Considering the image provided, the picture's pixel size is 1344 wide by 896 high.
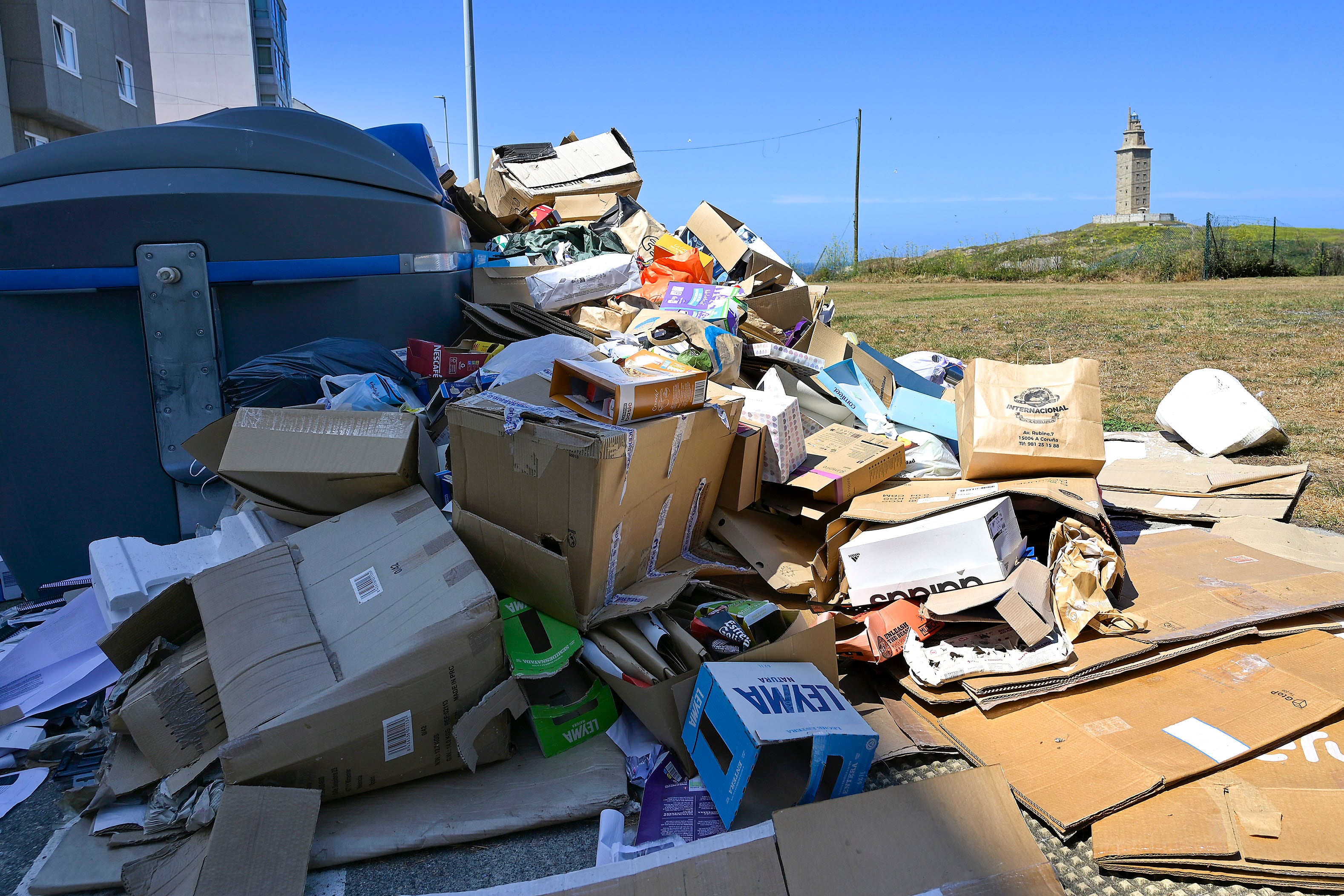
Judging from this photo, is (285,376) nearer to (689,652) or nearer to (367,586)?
(367,586)

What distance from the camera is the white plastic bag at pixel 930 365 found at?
4574 millimetres

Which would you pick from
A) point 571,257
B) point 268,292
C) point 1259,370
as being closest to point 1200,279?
point 1259,370

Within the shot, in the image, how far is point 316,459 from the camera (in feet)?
7.59

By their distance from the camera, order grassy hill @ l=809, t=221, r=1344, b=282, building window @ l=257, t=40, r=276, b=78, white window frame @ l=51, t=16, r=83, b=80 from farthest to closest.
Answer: building window @ l=257, t=40, r=276, b=78 < grassy hill @ l=809, t=221, r=1344, b=282 < white window frame @ l=51, t=16, r=83, b=80

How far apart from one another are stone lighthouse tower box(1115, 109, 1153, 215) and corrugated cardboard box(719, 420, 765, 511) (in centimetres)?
6397

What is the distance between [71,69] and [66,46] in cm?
41

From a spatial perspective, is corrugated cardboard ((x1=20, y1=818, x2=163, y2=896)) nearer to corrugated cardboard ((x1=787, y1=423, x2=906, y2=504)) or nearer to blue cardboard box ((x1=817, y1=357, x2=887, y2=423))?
corrugated cardboard ((x1=787, y1=423, x2=906, y2=504))

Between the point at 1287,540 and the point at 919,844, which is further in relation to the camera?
the point at 1287,540

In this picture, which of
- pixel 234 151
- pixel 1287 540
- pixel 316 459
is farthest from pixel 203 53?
pixel 1287 540

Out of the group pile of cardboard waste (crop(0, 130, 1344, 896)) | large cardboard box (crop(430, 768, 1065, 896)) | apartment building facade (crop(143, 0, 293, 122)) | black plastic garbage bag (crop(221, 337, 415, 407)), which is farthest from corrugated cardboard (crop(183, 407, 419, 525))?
apartment building facade (crop(143, 0, 293, 122))

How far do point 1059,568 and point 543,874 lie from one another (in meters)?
1.77

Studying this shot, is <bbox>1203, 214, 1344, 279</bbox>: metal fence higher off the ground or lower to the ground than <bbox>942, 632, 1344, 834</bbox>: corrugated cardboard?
higher

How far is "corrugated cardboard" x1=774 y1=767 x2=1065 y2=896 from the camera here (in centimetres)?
155

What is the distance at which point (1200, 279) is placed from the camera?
57.2 ft
